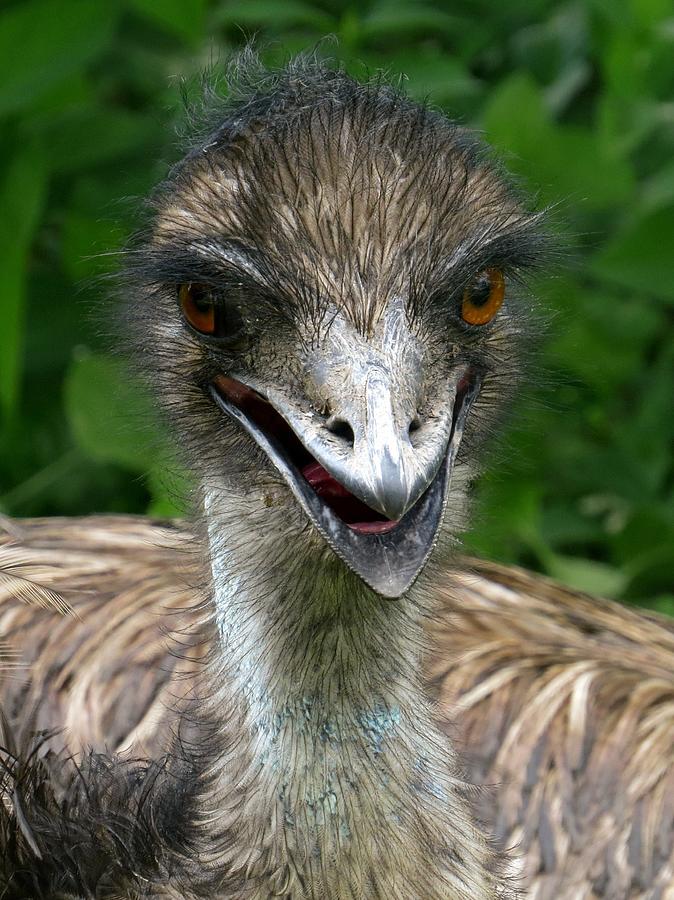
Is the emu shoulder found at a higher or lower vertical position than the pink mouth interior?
lower

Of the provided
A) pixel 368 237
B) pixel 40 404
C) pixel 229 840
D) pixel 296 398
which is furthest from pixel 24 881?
pixel 40 404

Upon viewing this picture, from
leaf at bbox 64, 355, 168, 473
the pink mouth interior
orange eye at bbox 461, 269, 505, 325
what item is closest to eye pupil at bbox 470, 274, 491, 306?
orange eye at bbox 461, 269, 505, 325

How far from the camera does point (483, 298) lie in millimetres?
2104

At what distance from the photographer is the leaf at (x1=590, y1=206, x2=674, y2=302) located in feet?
12.6

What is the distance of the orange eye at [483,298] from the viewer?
2074 millimetres

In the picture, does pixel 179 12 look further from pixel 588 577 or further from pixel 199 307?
pixel 199 307

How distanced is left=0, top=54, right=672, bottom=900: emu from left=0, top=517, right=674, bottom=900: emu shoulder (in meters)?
0.32

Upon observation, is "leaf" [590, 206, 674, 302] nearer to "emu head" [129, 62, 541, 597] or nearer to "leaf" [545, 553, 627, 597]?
"leaf" [545, 553, 627, 597]

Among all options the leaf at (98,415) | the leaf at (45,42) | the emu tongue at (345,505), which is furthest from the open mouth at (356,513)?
the leaf at (45,42)

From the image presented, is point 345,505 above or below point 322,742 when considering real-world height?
above

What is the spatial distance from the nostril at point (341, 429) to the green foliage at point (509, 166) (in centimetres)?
164

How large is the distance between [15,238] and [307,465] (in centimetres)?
196

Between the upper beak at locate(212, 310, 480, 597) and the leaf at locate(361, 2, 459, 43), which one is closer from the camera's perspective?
the upper beak at locate(212, 310, 480, 597)

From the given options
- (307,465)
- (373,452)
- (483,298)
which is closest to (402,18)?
(483,298)
